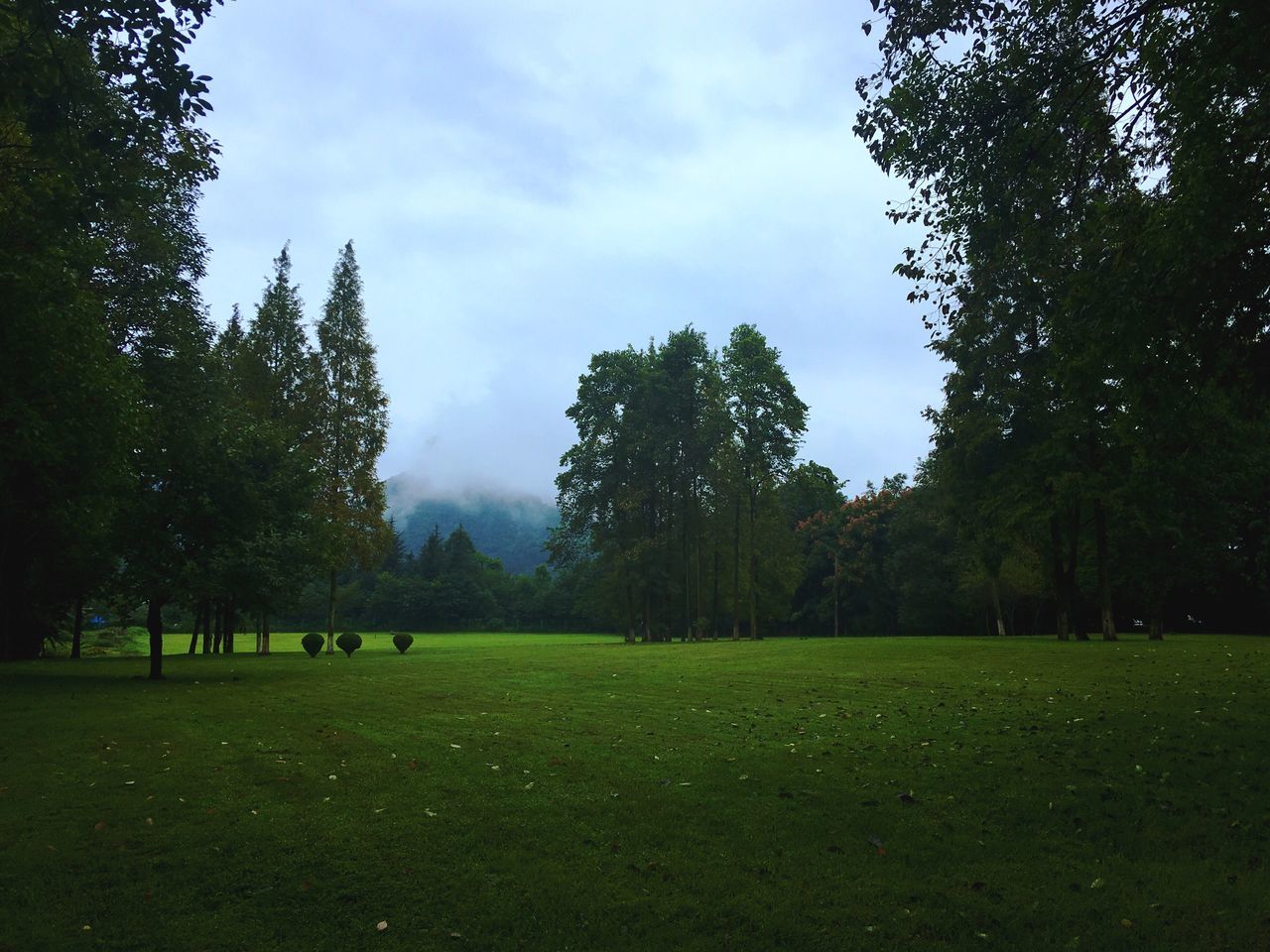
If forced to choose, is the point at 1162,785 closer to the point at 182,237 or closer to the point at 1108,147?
Answer: the point at 1108,147

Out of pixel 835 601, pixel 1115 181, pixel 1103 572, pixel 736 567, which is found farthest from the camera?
pixel 835 601

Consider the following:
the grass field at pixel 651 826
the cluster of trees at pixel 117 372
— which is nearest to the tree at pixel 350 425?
the cluster of trees at pixel 117 372

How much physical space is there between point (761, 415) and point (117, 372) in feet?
114

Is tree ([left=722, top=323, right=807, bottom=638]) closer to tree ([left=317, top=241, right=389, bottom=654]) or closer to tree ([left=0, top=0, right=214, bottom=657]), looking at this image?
tree ([left=317, top=241, right=389, bottom=654])

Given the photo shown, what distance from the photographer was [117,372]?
60.1 ft

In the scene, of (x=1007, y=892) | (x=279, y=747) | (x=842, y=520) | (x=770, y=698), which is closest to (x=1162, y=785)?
(x=1007, y=892)

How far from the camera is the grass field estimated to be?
519cm

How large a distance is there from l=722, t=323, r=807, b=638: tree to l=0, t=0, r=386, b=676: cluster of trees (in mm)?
23257

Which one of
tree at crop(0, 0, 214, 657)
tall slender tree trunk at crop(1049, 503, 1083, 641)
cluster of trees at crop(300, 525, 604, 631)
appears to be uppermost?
tree at crop(0, 0, 214, 657)

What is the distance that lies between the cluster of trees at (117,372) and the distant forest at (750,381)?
0.08 meters

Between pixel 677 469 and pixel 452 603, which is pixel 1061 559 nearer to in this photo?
pixel 677 469

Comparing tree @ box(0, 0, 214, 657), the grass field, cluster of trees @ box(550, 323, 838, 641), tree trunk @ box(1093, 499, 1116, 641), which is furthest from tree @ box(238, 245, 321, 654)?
tree trunk @ box(1093, 499, 1116, 641)

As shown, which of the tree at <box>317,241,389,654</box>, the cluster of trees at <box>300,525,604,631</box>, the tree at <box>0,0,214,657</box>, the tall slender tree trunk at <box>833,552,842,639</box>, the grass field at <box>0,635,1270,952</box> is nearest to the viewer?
the grass field at <box>0,635,1270,952</box>

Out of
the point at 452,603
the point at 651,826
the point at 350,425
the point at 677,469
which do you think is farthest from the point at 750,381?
the point at 452,603
